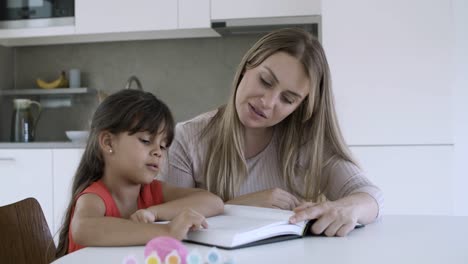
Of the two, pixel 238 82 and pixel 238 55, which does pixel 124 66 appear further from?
pixel 238 82

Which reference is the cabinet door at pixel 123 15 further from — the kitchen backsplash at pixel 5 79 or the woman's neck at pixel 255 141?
the woman's neck at pixel 255 141

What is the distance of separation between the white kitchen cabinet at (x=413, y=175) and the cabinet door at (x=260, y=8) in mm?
754

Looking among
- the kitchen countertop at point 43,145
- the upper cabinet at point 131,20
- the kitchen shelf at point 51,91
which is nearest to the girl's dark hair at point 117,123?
the kitchen countertop at point 43,145

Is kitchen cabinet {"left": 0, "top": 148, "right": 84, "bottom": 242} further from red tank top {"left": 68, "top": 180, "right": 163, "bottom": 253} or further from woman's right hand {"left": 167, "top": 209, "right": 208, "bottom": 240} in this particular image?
woman's right hand {"left": 167, "top": 209, "right": 208, "bottom": 240}

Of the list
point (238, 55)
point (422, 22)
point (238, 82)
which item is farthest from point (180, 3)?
point (238, 82)

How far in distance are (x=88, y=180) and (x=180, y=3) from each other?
1799 mm

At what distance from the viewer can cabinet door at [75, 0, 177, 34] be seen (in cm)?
291

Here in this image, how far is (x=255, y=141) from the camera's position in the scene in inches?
62.7

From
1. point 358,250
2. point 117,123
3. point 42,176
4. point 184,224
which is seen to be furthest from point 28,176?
point 358,250

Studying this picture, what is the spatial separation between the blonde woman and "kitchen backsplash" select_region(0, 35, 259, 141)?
168 cm

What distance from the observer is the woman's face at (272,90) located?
1.39m

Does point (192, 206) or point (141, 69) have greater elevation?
point (141, 69)

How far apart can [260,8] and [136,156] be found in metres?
1.74

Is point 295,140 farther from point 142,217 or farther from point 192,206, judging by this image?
point 142,217
